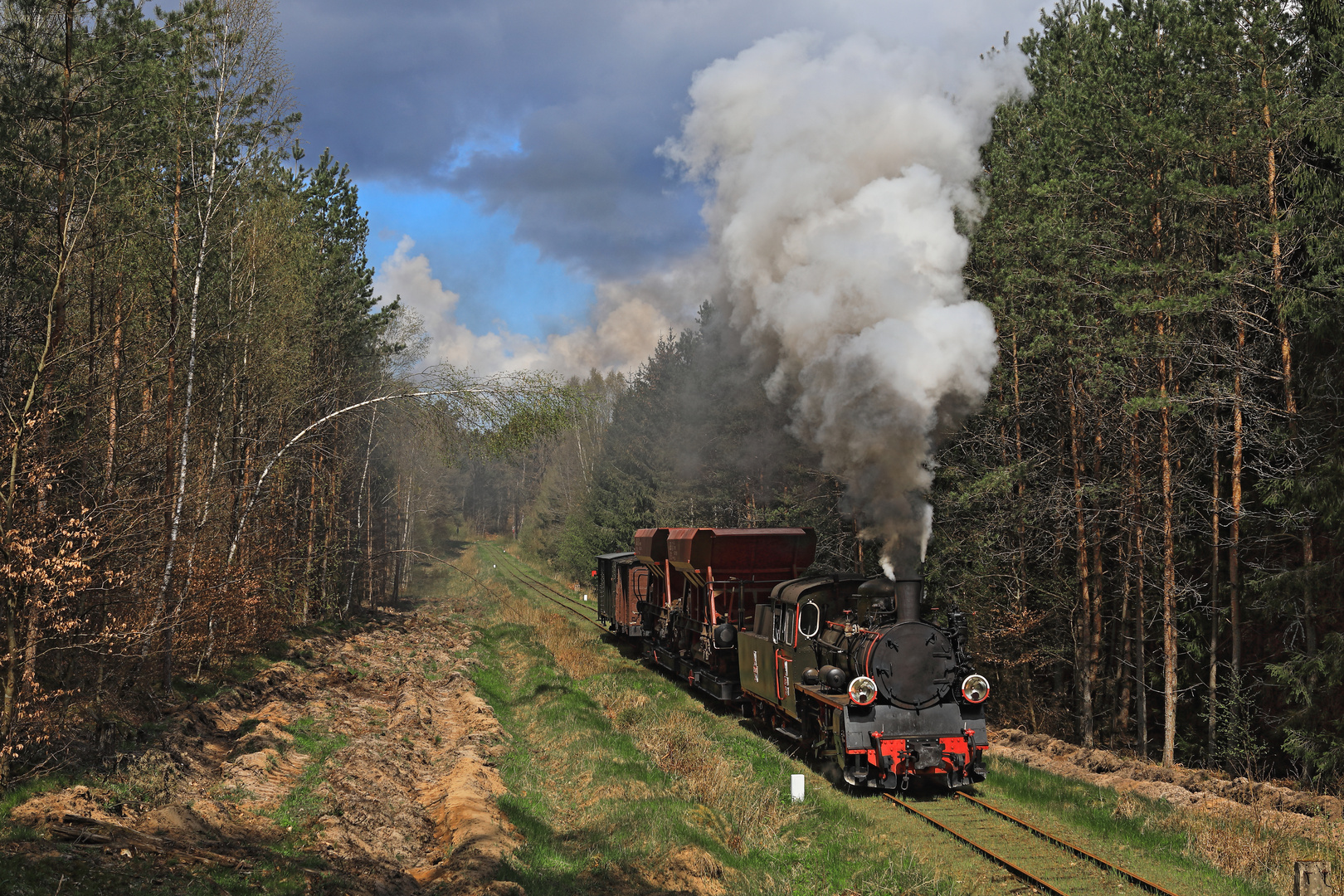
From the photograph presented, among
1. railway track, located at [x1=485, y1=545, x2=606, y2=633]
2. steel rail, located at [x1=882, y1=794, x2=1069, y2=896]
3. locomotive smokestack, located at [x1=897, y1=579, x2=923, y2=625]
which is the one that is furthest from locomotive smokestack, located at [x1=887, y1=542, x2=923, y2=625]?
railway track, located at [x1=485, y1=545, x2=606, y2=633]

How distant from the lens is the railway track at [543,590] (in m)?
36.0

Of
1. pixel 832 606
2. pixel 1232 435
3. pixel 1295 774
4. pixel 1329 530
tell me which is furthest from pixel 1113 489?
pixel 832 606

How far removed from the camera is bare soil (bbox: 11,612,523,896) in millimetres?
7773

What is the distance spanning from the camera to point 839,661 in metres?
12.4

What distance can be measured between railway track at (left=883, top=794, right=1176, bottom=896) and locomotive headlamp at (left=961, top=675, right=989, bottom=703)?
1342 millimetres

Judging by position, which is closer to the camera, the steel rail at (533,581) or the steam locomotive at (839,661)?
the steam locomotive at (839,661)

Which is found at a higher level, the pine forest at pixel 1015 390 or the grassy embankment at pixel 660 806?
the pine forest at pixel 1015 390

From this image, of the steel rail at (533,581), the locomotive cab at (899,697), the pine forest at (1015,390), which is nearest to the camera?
the pine forest at (1015,390)

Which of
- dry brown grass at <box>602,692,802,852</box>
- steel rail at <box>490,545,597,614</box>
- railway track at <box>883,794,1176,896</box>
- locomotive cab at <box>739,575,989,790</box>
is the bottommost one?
steel rail at <box>490,545,597,614</box>

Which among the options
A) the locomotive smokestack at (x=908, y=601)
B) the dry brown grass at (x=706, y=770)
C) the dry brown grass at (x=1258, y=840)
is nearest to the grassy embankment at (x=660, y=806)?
the dry brown grass at (x=706, y=770)

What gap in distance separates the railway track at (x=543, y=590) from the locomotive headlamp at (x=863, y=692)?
21256mm

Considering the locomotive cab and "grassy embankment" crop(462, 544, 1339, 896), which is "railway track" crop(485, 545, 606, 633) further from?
the locomotive cab

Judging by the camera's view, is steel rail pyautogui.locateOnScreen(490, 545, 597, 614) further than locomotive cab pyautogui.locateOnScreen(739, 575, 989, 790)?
Yes

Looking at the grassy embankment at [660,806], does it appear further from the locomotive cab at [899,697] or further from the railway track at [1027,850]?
the railway track at [1027,850]
